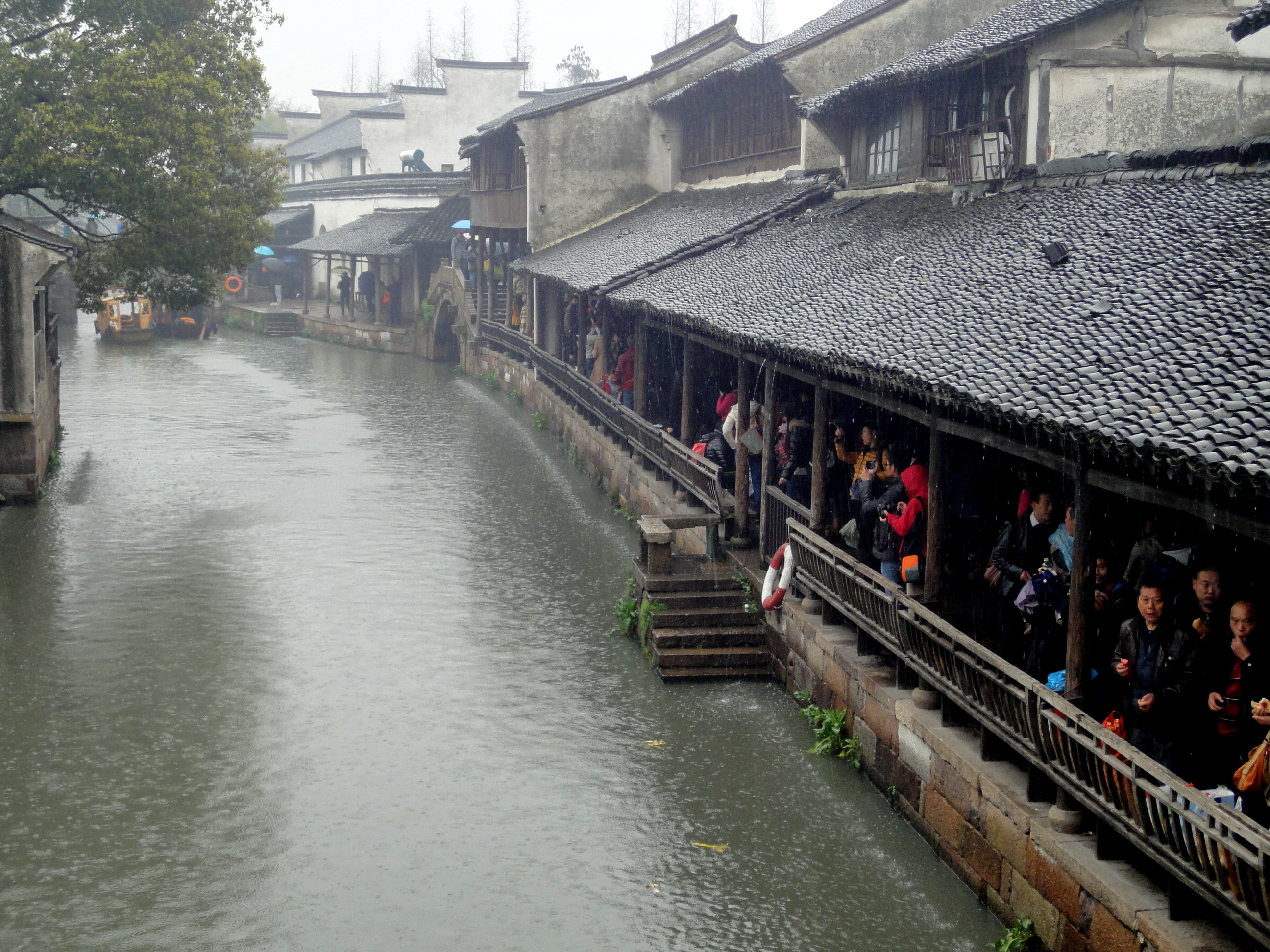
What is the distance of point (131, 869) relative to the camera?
30.4 ft

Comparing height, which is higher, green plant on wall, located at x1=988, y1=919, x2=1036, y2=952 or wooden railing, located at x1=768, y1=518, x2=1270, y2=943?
wooden railing, located at x1=768, y1=518, x2=1270, y2=943

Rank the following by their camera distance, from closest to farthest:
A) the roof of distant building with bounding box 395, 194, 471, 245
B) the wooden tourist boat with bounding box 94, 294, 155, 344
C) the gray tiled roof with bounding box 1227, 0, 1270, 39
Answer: the gray tiled roof with bounding box 1227, 0, 1270, 39, the roof of distant building with bounding box 395, 194, 471, 245, the wooden tourist boat with bounding box 94, 294, 155, 344

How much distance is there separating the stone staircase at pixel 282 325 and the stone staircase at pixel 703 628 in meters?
37.8

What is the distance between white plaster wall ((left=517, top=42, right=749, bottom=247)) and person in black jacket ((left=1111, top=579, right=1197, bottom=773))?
24543mm

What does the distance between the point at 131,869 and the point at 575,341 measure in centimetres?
2138

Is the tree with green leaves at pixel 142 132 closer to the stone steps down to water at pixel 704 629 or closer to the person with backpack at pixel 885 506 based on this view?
the stone steps down to water at pixel 704 629

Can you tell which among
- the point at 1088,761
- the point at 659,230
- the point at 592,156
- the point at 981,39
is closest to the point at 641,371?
the point at 659,230

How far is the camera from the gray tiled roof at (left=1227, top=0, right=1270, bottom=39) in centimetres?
1184

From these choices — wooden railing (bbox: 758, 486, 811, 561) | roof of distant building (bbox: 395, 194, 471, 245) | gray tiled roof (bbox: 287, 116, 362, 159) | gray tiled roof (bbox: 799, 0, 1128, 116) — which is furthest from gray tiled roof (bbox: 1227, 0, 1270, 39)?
gray tiled roof (bbox: 287, 116, 362, 159)

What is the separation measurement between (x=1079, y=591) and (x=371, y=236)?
135 ft

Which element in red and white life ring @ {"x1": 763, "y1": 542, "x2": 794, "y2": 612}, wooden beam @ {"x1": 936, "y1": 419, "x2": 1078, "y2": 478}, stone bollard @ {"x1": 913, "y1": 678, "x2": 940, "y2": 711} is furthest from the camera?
red and white life ring @ {"x1": 763, "y1": 542, "x2": 794, "y2": 612}

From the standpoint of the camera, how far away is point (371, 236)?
153ft

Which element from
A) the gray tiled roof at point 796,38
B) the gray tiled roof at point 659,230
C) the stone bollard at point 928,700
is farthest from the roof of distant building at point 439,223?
the stone bollard at point 928,700

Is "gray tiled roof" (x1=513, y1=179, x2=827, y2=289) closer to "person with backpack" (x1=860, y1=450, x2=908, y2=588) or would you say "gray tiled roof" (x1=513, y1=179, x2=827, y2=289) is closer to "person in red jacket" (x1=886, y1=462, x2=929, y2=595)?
"person with backpack" (x1=860, y1=450, x2=908, y2=588)
